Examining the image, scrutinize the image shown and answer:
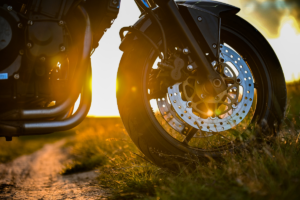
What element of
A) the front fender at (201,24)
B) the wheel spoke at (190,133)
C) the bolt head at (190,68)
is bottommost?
the wheel spoke at (190,133)

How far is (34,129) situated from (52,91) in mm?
267

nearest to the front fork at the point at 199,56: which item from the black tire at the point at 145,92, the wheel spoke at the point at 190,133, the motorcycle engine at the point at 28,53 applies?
the black tire at the point at 145,92

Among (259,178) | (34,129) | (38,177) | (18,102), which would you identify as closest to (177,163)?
(259,178)

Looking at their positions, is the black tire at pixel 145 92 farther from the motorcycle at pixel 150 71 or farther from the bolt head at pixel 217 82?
the bolt head at pixel 217 82

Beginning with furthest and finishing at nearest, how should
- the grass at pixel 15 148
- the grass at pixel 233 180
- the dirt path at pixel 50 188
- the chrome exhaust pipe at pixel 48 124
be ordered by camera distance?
the grass at pixel 15 148 < the dirt path at pixel 50 188 < the chrome exhaust pipe at pixel 48 124 < the grass at pixel 233 180

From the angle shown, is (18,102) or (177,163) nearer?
(18,102)

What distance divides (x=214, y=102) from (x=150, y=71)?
20.7 inches

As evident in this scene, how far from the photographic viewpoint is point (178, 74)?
5.40 feet

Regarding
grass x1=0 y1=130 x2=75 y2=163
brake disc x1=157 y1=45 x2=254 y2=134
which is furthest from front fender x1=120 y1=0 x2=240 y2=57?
grass x1=0 y1=130 x2=75 y2=163

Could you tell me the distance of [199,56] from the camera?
1657 mm

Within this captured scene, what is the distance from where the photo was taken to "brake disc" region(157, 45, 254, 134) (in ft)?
5.58

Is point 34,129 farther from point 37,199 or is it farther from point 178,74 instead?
point 178,74

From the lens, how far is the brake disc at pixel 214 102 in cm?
170

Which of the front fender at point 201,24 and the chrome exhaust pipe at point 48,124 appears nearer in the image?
the chrome exhaust pipe at point 48,124
